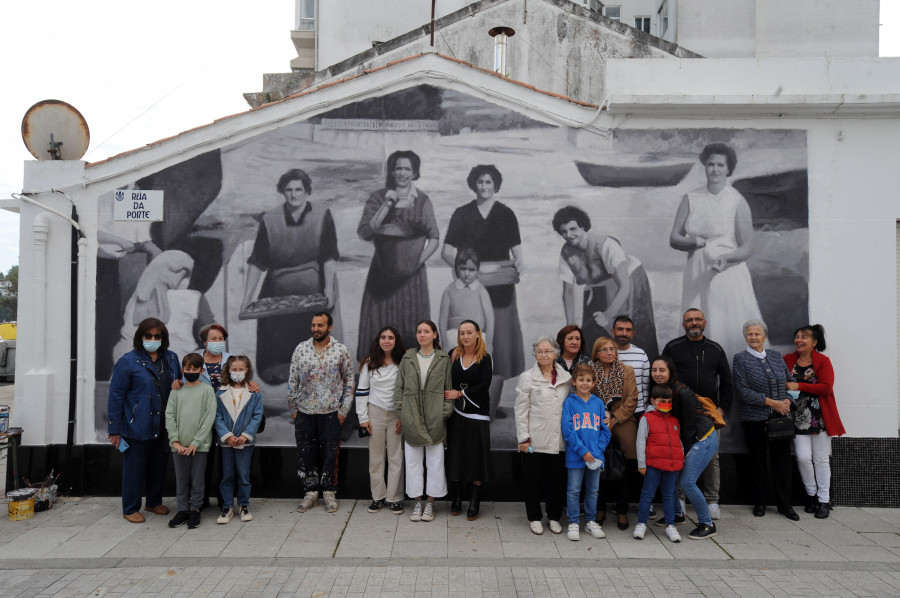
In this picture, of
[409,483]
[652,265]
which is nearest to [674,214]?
[652,265]

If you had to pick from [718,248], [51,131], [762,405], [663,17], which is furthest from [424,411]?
[663,17]

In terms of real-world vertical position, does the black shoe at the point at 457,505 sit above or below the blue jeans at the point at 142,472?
below

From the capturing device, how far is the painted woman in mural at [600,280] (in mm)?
6703

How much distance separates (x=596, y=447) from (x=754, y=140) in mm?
3897

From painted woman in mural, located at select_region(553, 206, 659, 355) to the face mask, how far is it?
13.9ft

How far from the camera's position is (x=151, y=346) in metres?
6.06

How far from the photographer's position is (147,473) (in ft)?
20.4

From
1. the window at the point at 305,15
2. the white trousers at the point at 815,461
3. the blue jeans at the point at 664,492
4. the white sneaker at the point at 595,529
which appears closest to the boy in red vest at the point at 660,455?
the blue jeans at the point at 664,492

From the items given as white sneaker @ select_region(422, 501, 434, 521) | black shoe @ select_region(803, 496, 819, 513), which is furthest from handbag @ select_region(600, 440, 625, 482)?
black shoe @ select_region(803, 496, 819, 513)

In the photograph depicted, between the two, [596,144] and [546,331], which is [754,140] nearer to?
[596,144]

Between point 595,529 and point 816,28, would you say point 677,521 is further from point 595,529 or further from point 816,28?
point 816,28

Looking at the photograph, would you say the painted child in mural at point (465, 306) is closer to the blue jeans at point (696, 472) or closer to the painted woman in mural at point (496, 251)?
the painted woman in mural at point (496, 251)

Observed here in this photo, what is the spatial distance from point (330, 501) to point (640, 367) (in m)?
3.44

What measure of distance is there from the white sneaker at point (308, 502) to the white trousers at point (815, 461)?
507 centimetres
